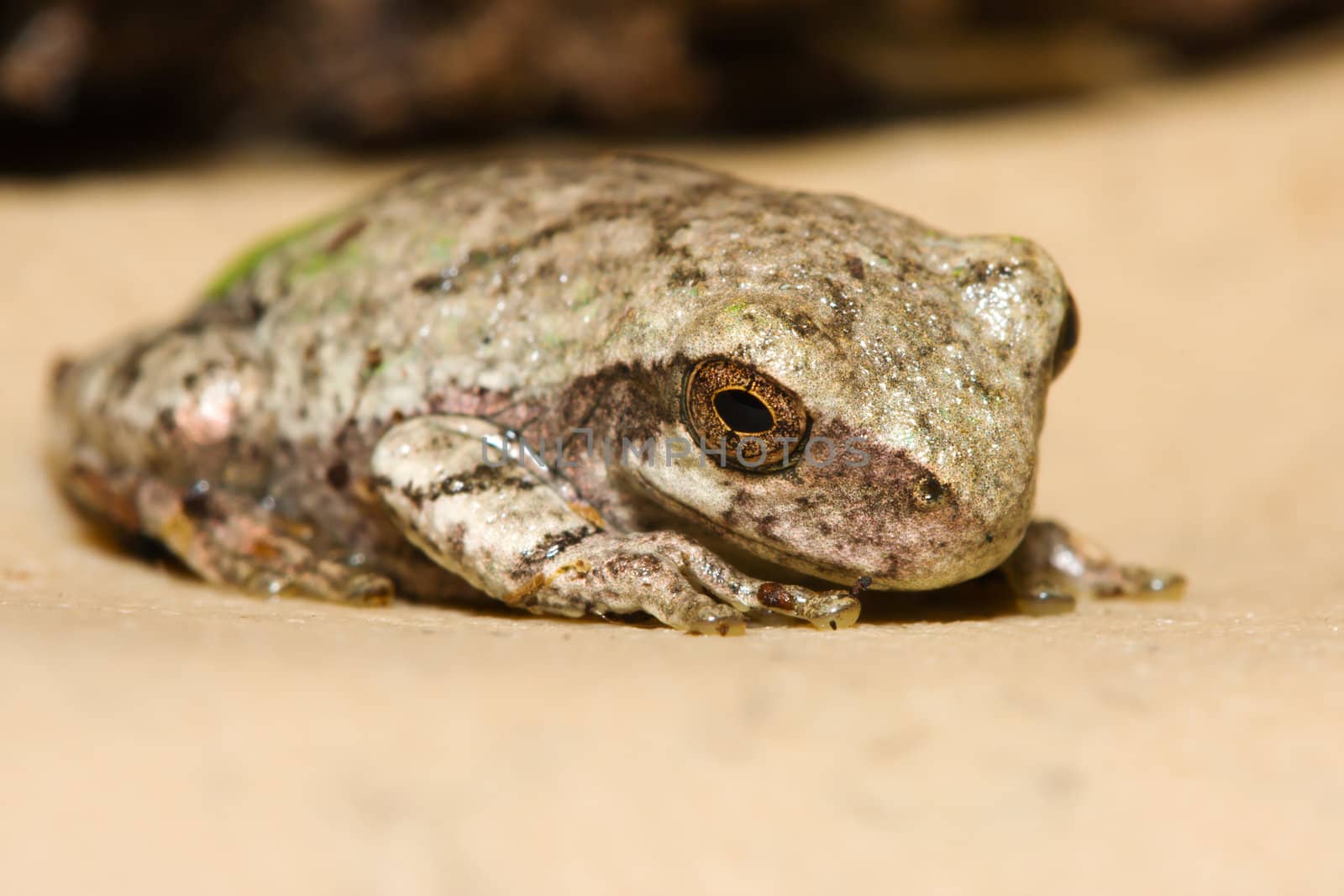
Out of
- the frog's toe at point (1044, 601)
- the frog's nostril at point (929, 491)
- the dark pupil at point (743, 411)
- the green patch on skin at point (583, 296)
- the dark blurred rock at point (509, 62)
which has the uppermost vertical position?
the dark blurred rock at point (509, 62)

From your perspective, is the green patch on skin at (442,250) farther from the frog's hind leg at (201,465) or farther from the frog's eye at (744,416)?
the frog's eye at (744,416)

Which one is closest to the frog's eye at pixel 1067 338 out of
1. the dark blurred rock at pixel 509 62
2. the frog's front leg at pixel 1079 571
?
the frog's front leg at pixel 1079 571

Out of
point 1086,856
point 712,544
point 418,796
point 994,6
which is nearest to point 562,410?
point 712,544

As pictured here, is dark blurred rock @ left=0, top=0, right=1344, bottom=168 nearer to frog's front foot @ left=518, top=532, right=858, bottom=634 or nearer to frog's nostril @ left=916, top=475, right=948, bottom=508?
frog's front foot @ left=518, top=532, right=858, bottom=634

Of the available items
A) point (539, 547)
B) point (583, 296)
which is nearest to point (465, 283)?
point (583, 296)

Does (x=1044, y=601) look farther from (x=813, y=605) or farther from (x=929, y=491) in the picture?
(x=813, y=605)
